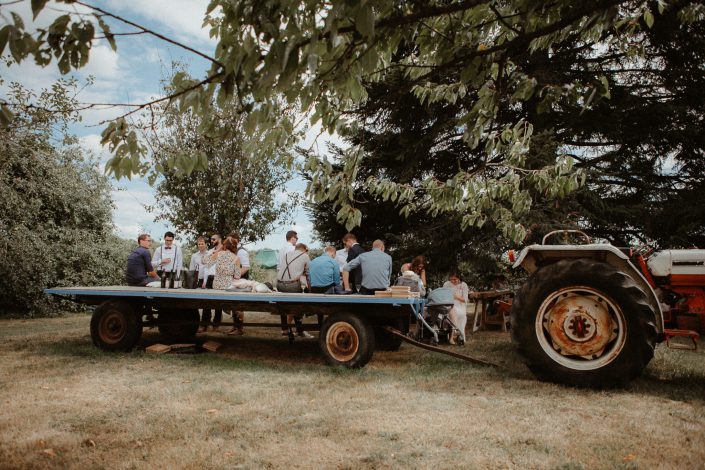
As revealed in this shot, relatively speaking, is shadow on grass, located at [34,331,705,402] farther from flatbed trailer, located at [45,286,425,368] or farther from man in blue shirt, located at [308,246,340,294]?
man in blue shirt, located at [308,246,340,294]

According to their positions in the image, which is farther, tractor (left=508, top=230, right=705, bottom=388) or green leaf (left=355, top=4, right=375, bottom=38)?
tractor (left=508, top=230, right=705, bottom=388)

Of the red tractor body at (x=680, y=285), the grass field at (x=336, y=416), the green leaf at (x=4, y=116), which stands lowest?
the grass field at (x=336, y=416)

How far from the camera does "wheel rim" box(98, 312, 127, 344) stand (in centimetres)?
729

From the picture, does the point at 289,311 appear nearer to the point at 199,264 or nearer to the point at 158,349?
the point at 158,349

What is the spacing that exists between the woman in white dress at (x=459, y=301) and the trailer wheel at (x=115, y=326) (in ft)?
16.6

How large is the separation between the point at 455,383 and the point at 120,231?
14693 mm

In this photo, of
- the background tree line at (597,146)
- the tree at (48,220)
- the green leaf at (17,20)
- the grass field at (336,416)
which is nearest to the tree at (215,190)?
the tree at (48,220)

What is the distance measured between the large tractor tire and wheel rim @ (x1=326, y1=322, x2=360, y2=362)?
195 centimetres

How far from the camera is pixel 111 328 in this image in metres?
7.39

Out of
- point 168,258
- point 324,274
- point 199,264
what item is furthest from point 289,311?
point 199,264

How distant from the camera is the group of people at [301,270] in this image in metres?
7.54

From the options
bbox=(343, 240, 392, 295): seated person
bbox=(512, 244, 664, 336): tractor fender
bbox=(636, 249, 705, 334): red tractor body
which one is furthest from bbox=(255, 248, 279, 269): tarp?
bbox=(636, 249, 705, 334): red tractor body

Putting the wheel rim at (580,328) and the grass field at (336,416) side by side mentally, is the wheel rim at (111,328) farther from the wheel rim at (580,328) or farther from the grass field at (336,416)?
the wheel rim at (580,328)

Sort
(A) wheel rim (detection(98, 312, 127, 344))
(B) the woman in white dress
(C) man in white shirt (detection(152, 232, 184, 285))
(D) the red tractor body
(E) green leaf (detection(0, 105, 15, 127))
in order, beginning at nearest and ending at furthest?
1. (E) green leaf (detection(0, 105, 15, 127))
2. (D) the red tractor body
3. (A) wheel rim (detection(98, 312, 127, 344))
4. (B) the woman in white dress
5. (C) man in white shirt (detection(152, 232, 184, 285))
